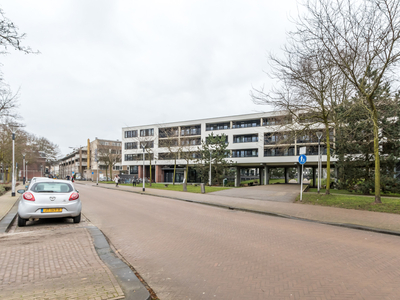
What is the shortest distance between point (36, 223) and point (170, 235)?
476 cm

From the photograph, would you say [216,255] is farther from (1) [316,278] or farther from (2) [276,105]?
(2) [276,105]

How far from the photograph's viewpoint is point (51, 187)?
8.44 m

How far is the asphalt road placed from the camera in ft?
12.7

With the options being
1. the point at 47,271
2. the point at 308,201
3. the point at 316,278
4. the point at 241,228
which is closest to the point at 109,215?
the point at 241,228

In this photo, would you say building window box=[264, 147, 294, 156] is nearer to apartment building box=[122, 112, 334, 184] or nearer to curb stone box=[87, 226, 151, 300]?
apartment building box=[122, 112, 334, 184]

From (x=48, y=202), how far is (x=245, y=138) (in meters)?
36.3

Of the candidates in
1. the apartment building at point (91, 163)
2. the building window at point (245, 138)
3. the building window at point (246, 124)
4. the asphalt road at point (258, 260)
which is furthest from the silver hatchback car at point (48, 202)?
the apartment building at point (91, 163)

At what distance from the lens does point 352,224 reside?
30.0ft

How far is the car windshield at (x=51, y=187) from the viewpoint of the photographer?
8.23 m

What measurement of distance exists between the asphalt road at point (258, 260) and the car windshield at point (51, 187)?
1.64 meters

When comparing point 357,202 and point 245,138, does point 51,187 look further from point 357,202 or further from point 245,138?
point 245,138

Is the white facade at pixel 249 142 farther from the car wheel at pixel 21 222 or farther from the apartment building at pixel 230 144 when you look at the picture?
the car wheel at pixel 21 222

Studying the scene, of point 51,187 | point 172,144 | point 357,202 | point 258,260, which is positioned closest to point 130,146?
point 172,144

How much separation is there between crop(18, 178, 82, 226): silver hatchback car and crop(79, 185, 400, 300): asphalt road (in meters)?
1.20
